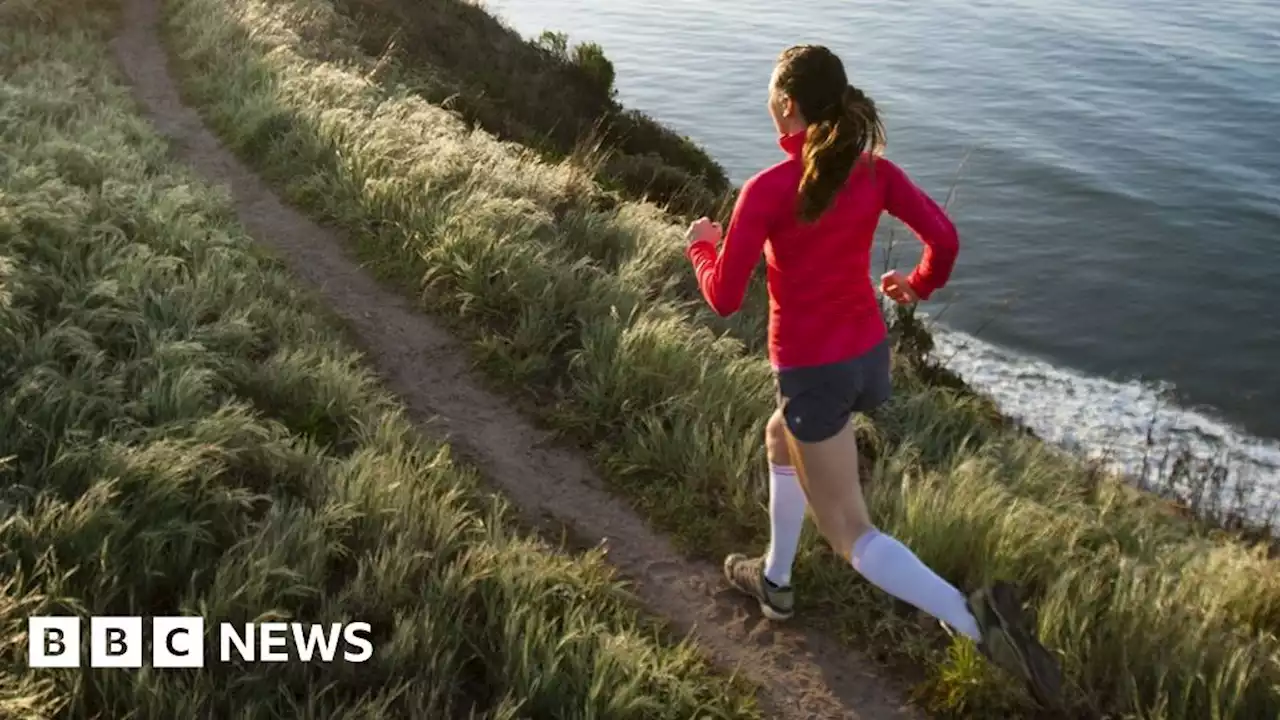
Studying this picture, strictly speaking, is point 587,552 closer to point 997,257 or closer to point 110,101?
point 110,101

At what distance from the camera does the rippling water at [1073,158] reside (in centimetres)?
1295

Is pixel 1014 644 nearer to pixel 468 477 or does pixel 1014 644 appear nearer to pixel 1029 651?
pixel 1029 651

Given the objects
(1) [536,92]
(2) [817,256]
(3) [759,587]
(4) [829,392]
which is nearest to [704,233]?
(2) [817,256]

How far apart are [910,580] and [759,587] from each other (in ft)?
3.21

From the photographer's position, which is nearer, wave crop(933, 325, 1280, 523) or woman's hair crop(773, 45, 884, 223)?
woman's hair crop(773, 45, 884, 223)

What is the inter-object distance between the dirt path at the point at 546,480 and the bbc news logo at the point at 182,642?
160cm

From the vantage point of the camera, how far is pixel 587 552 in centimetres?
482

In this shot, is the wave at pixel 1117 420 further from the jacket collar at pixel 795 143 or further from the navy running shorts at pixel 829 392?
the jacket collar at pixel 795 143

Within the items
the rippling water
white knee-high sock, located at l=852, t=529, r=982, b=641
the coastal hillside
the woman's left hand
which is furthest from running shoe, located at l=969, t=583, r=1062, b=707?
the rippling water

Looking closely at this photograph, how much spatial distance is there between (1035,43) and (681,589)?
29.4 m

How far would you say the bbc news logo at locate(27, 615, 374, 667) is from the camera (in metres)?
3.38

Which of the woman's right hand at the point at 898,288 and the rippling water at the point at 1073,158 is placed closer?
the woman's right hand at the point at 898,288

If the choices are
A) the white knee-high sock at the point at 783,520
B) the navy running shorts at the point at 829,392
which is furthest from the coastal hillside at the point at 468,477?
the navy running shorts at the point at 829,392

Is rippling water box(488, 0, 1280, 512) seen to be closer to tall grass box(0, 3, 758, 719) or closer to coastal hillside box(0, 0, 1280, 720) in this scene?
coastal hillside box(0, 0, 1280, 720)
